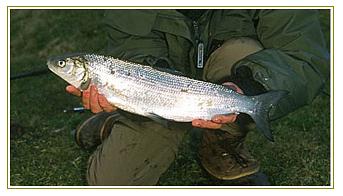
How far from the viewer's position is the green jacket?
2.02 metres

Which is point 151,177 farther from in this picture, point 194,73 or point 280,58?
point 280,58

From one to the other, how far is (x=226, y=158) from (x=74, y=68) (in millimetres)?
796

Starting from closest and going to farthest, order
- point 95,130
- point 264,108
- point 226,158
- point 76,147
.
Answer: point 264,108
point 226,158
point 95,130
point 76,147

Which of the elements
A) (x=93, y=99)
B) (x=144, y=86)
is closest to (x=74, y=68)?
(x=93, y=99)

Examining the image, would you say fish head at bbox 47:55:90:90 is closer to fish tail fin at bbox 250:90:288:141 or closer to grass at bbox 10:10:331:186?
fish tail fin at bbox 250:90:288:141

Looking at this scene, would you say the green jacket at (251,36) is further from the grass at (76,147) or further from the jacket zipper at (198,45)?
the grass at (76,147)

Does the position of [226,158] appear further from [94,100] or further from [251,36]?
[94,100]

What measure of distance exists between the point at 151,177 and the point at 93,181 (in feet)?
0.71

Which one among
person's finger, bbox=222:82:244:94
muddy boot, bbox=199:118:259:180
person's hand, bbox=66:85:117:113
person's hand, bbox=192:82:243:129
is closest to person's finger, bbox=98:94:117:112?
person's hand, bbox=66:85:117:113

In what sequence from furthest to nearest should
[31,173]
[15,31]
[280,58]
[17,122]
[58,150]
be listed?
[15,31], [17,122], [58,150], [31,173], [280,58]

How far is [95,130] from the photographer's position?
2631 millimetres

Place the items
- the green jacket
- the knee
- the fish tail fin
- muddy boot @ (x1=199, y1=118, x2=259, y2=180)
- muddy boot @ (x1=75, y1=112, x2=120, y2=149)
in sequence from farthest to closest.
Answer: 1. muddy boot @ (x1=75, y1=112, x2=120, y2=149)
2. muddy boot @ (x1=199, y1=118, x2=259, y2=180)
3. the knee
4. the green jacket
5. the fish tail fin

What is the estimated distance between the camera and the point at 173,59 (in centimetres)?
232

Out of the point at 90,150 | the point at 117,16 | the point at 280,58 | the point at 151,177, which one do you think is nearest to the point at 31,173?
the point at 90,150
